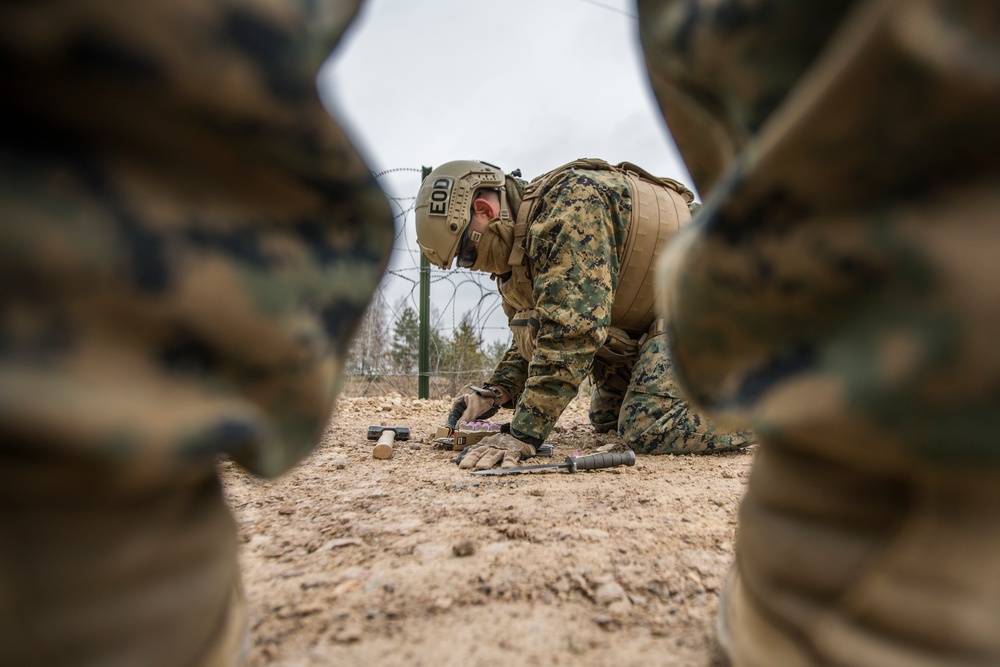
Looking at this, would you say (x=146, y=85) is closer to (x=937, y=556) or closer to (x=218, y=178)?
(x=218, y=178)

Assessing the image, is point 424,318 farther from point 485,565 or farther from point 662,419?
point 485,565

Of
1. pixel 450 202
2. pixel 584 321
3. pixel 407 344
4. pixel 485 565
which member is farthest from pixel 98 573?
pixel 407 344

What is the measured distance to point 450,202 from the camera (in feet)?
9.55

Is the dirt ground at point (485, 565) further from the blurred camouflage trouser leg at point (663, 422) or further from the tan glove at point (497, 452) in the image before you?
the blurred camouflage trouser leg at point (663, 422)

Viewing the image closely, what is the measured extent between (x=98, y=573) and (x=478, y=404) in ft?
9.02

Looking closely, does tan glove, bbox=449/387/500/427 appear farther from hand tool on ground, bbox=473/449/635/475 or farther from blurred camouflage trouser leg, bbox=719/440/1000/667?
blurred camouflage trouser leg, bbox=719/440/1000/667

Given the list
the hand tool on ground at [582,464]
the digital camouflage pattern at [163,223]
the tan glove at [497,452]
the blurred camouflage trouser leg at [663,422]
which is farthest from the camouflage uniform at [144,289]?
the blurred camouflage trouser leg at [663,422]

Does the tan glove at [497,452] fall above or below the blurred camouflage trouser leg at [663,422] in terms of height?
below

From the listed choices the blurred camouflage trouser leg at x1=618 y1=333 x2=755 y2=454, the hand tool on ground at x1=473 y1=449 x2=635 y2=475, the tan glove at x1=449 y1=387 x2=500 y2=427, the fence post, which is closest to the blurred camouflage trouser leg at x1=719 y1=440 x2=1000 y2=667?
the hand tool on ground at x1=473 y1=449 x2=635 y2=475

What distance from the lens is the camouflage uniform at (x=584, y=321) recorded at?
2.38 meters

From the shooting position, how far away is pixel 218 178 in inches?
20.1

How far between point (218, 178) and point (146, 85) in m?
0.09

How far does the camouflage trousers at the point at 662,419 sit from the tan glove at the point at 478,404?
0.75m

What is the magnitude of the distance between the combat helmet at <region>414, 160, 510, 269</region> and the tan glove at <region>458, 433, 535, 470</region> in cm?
102
